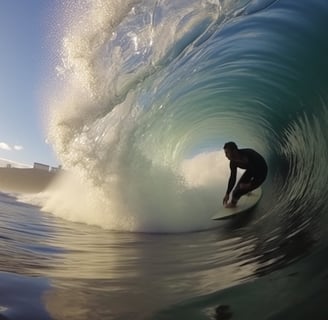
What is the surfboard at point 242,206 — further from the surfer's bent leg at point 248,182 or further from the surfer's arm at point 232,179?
the surfer's arm at point 232,179

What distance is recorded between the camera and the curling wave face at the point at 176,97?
5.51m

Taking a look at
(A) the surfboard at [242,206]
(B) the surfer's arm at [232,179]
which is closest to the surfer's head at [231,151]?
(B) the surfer's arm at [232,179]

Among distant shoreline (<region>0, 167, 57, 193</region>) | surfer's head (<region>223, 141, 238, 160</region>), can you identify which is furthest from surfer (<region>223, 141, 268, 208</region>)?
distant shoreline (<region>0, 167, 57, 193</region>)

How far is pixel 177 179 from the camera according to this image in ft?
28.9

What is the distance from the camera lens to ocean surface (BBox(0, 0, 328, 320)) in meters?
2.08

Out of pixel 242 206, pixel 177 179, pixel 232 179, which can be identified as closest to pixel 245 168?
pixel 232 179

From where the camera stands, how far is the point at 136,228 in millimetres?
A: 5957

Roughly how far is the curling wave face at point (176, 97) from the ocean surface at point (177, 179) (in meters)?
0.03

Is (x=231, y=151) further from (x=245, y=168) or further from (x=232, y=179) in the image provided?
(x=232, y=179)

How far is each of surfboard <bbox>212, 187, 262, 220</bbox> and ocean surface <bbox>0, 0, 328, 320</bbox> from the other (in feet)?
0.86

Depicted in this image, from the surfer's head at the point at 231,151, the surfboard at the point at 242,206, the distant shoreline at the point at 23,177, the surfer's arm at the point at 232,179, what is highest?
the distant shoreline at the point at 23,177

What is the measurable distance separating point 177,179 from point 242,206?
2.12 m

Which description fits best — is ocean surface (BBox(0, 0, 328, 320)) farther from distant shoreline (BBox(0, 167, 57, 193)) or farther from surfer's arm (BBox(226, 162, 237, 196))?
distant shoreline (BBox(0, 167, 57, 193))

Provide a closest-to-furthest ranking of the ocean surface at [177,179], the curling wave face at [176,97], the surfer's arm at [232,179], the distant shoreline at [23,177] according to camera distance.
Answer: the ocean surface at [177,179] → the curling wave face at [176,97] → the surfer's arm at [232,179] → the distant shoreline at [23,177]
